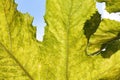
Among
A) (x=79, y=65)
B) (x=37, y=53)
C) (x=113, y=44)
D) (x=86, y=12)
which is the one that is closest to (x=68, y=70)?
(x=79, y=65)

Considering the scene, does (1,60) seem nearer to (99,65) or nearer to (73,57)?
(73,57)

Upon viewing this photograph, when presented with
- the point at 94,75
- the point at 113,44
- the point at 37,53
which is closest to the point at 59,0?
the point at 37,53

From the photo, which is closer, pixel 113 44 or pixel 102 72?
pixel 102 72

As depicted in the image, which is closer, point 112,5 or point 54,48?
point 54,48

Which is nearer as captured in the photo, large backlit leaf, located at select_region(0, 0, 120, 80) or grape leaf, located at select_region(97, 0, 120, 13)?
large backlit leaf, located at select_region(0, 0, 120, 80)

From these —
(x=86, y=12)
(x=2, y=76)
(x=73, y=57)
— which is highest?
(x=86, y=12)

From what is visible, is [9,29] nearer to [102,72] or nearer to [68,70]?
[68,70]

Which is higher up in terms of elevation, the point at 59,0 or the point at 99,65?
the point at 59,0

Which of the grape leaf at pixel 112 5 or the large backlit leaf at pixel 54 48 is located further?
the grape leaf at pixel 112 5
